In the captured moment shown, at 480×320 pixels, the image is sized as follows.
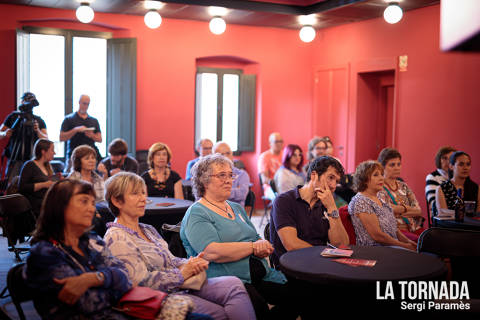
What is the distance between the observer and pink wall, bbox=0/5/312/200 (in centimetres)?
846

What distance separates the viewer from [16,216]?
472cm

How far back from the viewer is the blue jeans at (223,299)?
A: 286cm

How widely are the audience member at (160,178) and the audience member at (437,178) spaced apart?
8.74ft

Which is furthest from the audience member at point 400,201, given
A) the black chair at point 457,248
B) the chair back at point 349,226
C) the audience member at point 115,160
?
the audience member at point 115,160

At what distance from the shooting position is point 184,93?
9219mm

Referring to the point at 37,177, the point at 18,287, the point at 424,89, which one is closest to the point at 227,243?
the point at 18,287

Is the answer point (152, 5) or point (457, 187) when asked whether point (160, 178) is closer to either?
point (457, 187)

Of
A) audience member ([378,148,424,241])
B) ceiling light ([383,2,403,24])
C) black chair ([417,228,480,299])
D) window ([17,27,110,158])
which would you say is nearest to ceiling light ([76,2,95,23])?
window ([17,27,110,158])

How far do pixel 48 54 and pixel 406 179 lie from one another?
585 centimetres

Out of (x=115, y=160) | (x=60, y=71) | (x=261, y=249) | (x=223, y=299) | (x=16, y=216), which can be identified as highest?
(x=60, y=71)

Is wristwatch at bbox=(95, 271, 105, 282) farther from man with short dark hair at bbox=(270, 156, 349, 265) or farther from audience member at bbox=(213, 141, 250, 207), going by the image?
audience member at bbox=(213, 141, 250, 207)

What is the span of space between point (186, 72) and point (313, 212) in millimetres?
6035

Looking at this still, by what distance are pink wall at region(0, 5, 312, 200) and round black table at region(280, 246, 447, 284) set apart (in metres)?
6.24

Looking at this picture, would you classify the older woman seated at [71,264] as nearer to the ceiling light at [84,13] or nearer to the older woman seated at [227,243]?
the older woman seated at [227,243]
